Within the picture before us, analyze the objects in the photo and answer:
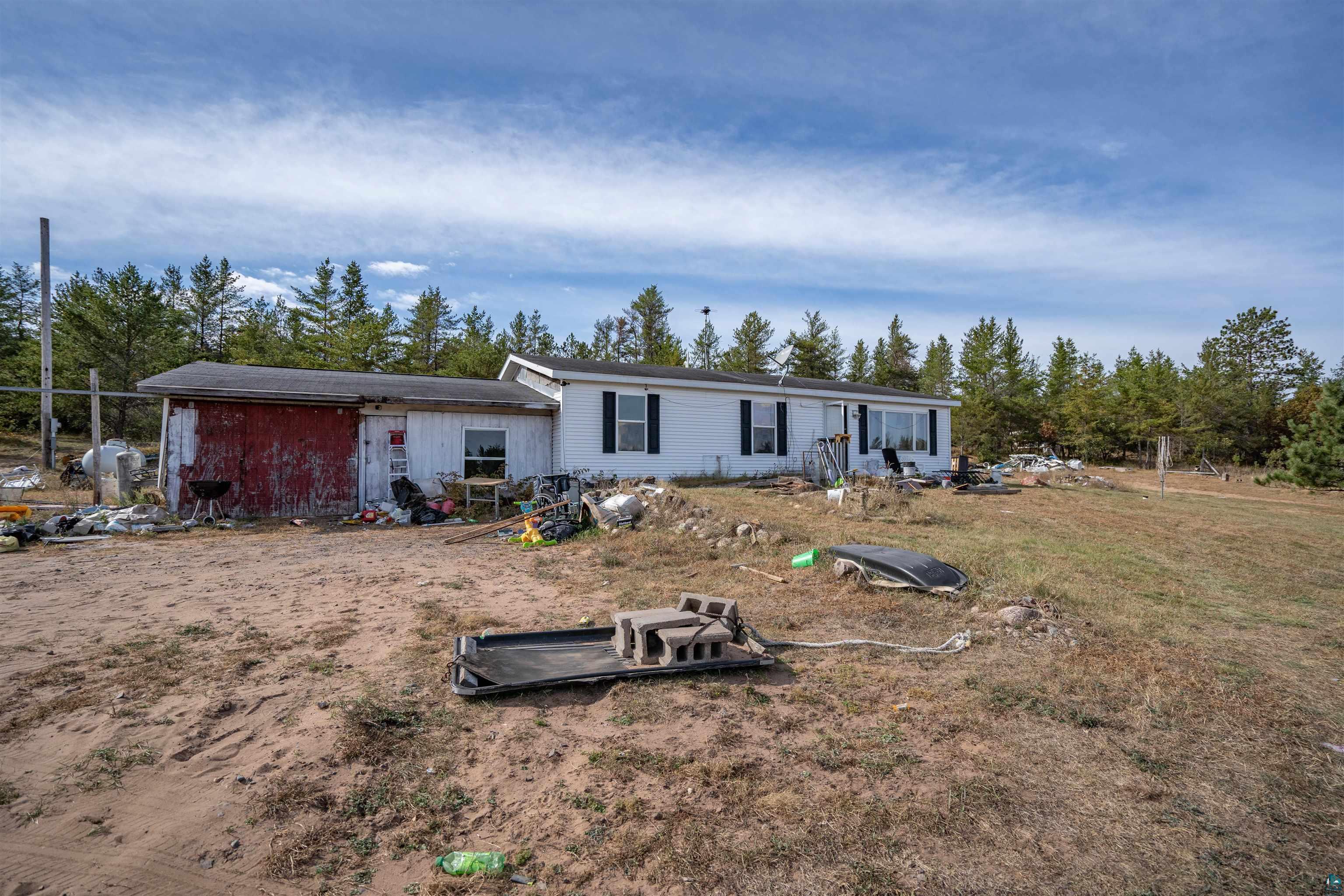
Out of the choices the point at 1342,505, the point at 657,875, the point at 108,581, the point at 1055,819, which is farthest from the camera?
the point at 1342,505

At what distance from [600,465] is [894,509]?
686 cm

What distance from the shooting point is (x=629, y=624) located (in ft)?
15.2

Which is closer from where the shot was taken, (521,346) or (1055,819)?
(1055,819)

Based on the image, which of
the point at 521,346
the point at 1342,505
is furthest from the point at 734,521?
the point at 521,346

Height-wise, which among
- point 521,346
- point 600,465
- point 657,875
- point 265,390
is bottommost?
point 657,875

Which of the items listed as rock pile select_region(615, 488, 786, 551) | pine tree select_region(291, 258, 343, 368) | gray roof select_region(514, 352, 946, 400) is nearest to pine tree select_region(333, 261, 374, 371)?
pine tree select_region(291, 258, 343, 368)

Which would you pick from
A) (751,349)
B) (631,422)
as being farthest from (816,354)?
(631,422)

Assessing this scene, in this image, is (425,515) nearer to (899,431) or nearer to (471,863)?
(471,863)

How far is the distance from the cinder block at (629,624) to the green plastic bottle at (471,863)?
7.02 feet

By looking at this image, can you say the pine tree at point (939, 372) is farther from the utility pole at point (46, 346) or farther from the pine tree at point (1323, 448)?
the utility pole at point (46, 346)

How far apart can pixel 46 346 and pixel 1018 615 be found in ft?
82.5

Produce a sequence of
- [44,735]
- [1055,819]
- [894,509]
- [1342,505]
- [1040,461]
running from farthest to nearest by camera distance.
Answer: [1040,461] → [1342,505] → [894,509] → [44,735] → [1055,819]

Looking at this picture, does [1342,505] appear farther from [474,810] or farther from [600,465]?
[474,810]

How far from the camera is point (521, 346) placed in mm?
40844
